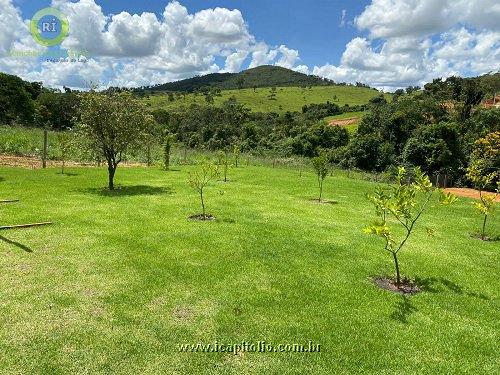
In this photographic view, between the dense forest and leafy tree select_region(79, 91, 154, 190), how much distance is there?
4.46ft

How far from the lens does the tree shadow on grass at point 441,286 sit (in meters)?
9.96

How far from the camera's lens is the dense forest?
48.2 m

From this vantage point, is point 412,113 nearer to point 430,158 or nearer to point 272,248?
point 430,158

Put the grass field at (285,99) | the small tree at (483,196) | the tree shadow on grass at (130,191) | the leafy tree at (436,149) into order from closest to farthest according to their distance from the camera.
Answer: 1. the small tree at (483,196)
2. the tree shadow on grass at (130,191)
3. the leafy tree at (436,149)
4. the grass field at (285,99)

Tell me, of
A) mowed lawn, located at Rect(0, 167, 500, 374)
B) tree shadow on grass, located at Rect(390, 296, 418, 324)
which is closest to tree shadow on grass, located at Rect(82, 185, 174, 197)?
mowed lawn, located at Rect(0, 167, 500, 374)

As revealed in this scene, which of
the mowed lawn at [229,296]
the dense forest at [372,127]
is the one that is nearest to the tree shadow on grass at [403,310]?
the mowed lawn at [229,296]

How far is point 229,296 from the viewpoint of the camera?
350 inches

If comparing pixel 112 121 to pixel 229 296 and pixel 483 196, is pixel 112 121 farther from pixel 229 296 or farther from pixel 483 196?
pixel 483 196

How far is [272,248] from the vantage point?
12.5 meters

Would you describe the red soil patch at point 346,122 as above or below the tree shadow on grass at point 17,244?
above

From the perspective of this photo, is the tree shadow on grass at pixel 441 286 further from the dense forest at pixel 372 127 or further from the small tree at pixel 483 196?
the dense forest at pixel 372 127

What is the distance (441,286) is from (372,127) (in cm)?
5175

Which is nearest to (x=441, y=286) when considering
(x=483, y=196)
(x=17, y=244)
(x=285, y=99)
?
(x=483, y=196)

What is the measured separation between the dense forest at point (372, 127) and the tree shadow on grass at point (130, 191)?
5.43m
